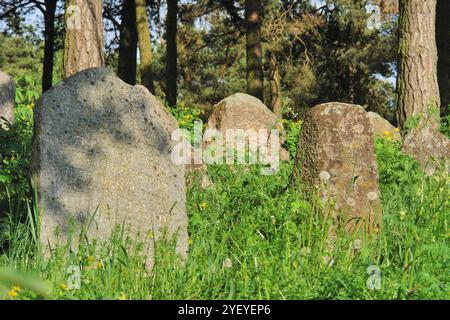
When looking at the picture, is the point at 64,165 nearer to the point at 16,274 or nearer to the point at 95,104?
the point at 95,104

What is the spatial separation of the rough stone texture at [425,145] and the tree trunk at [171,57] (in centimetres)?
1088

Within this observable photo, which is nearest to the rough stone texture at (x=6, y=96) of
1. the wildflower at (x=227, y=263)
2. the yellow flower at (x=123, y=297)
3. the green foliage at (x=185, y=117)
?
the green foliage at (x=185, y=117)

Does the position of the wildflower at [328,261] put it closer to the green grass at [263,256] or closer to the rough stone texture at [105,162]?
the green grass at [263,256]

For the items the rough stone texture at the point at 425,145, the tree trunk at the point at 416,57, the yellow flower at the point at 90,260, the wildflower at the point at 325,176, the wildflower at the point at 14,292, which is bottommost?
the wildflower at the point at 14,292

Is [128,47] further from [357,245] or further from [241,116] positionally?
[357,245]

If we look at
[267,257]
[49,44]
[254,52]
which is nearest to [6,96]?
[267,257]

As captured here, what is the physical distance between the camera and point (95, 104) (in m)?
5.42

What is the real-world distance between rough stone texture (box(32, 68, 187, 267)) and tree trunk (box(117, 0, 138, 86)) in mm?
12276

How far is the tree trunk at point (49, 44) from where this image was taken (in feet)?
68.0

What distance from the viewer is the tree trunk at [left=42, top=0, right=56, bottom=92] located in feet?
68.0

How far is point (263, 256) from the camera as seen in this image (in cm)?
471
